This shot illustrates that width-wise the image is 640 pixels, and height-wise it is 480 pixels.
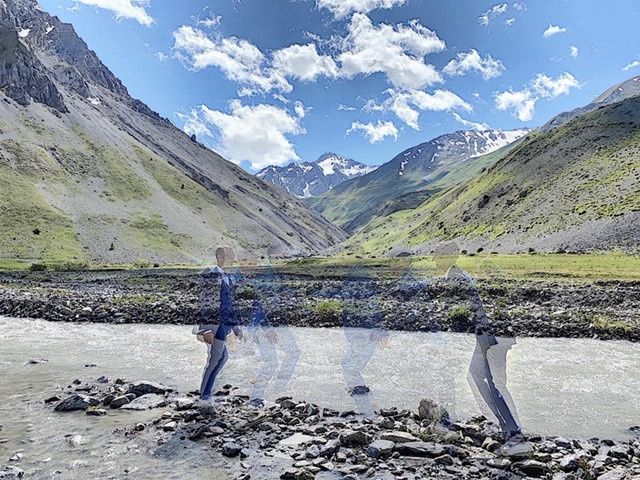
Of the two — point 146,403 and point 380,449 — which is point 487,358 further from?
point 146,403

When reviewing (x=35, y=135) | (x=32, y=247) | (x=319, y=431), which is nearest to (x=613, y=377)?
(x=319, y=431)

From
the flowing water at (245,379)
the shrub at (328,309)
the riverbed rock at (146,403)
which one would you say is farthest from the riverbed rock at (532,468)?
the shrub at (328,309)

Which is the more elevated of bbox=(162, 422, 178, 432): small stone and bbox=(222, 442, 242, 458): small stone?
bbox=(222, 442, 242, 458): small stone

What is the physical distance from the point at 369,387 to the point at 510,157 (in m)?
188

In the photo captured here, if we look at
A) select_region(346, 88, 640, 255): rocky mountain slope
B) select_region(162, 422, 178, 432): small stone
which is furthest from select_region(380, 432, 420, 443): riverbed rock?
select_region(346, 88, 640, 255): rocky mountain slope

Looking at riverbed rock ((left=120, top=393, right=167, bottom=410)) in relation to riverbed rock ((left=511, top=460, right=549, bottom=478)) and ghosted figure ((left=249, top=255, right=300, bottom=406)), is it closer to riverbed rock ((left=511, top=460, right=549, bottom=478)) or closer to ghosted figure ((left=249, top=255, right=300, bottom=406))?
ghosted figure ((left=249, top=255, right=300, bottom=406))

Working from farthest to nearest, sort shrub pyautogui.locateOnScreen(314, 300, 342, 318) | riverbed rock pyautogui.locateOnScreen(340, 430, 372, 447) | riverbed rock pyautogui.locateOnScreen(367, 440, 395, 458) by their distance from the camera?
1. shrub pyautogui.locateOnScreen(314, 300, 342, 318)
2. riverbed rock pyautogui.locateOnScreen(340, 430, 372, 447)
3. riverbed rock pyautogui.locateOnScreen(367, 440, 395, 458)

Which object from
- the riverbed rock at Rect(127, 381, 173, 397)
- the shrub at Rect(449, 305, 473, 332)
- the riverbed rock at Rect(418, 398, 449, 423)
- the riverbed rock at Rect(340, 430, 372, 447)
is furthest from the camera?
the shrub at Rect(449, 305, 473, 332)

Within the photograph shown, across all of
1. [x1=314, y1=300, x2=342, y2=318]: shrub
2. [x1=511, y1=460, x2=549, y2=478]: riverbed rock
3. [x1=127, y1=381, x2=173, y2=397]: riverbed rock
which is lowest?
[x1=127, y1=381, x2=173, y2=397]: riverbed rock

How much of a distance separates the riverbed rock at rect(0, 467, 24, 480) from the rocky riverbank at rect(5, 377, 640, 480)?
17mm

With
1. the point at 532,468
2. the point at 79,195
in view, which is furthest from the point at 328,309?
the point at 79,195

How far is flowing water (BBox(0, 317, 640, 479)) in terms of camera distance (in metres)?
9.21

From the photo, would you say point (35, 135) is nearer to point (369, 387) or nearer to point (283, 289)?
point (283, 289)

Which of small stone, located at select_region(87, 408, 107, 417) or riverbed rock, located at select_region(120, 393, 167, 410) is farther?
riverbed rock, located at select_region(120, 393, 167, 410)
